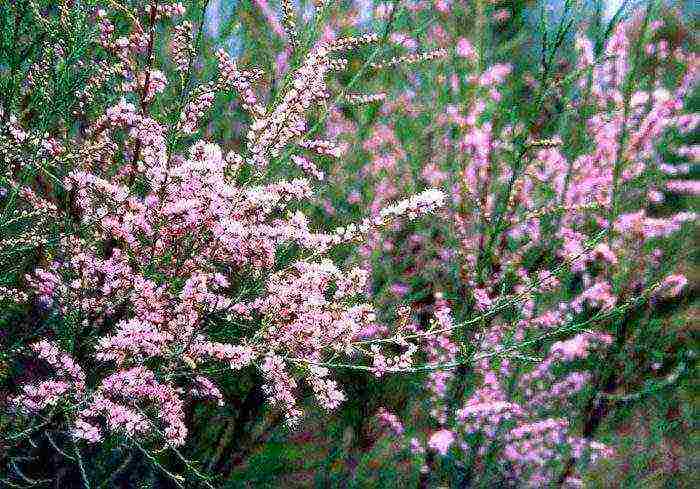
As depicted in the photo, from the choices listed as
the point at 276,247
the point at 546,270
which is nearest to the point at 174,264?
the point at 276,247

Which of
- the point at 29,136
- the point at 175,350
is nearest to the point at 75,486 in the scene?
the point at 175,350

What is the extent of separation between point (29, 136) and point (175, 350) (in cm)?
99

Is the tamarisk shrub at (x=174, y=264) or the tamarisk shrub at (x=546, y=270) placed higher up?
the tamarisk shrub at (x=546, y=270)

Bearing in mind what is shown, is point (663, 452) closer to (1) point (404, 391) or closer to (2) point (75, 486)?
(1) point (404, 391)

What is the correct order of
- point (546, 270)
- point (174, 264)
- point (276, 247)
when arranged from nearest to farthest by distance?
point (174, 264)
point (276, 247)
point (546, 270)

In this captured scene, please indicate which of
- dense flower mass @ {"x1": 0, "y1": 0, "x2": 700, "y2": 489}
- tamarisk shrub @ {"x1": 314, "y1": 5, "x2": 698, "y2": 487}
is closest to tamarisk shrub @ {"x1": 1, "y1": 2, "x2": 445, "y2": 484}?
dense flower mass @ {"x1": 0, "y1": 0, "x2": 700, "y2": 489}

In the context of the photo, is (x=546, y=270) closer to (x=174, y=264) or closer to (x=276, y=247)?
(x=276, y=247)

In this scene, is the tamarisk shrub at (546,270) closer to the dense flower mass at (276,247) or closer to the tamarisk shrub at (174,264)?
the dense flower mass at (276,247)

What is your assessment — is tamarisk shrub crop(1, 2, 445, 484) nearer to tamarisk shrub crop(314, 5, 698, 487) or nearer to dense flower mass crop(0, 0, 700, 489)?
dense flower mass crop(0, 0, 700, 489)

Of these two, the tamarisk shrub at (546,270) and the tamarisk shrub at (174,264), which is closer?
the tamarisk shrub at (174,264)

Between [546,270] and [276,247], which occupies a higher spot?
[546,270]

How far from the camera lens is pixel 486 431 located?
174 inches

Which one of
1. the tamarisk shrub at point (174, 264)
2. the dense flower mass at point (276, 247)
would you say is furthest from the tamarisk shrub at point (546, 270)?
the tamarisk shrub at point (174, 264)

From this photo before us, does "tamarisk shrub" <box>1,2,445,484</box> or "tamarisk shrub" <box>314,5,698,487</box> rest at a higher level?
"tamarisk shrub" <box>314,5,698,487</box>
